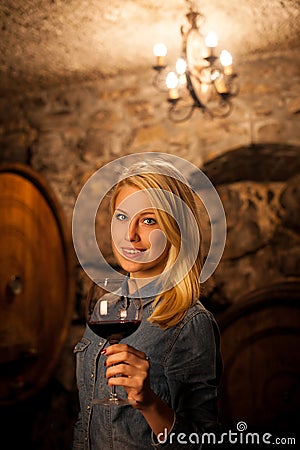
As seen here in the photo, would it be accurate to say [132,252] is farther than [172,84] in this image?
No

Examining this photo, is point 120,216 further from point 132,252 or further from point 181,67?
point 181,67

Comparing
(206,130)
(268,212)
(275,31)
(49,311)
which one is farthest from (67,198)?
(275,31)

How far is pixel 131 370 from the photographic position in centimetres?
107

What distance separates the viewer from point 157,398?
112cm

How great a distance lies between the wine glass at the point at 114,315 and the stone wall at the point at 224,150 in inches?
38.1

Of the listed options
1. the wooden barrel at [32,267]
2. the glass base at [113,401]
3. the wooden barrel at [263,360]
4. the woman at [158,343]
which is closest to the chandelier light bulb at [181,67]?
the woman at [158,343]

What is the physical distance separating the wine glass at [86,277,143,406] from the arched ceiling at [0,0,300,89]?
3.67 ft

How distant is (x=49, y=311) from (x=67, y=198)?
53 centimetres

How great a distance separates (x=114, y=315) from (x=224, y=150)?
4.08ft

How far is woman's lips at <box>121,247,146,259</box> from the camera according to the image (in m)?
1.28

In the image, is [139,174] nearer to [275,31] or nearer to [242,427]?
[275,31]

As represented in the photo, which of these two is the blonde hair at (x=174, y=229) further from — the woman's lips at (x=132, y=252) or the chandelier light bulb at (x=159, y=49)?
the chandelier light bulb at (x=159, y=49)

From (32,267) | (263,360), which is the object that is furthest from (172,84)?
(263,360)

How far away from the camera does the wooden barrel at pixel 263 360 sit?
6.66 feet
